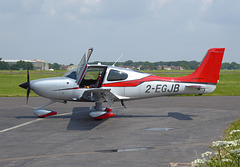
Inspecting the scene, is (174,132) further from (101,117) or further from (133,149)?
(101,117)

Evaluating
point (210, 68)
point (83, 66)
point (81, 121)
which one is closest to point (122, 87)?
point (83, 66)

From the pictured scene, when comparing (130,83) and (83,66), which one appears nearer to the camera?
→ (83,66)

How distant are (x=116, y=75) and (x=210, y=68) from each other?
4.46 meters

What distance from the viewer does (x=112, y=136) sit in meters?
9.50

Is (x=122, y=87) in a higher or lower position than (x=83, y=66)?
lower

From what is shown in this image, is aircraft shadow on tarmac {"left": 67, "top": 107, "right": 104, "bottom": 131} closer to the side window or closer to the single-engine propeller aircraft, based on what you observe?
the single-engine propeller aircraft

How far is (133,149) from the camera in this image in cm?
778

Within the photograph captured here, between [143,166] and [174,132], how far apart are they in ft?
13.0

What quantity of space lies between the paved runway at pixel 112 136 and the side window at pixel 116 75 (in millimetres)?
1854

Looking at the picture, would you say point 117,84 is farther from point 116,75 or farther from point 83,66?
point 83,66

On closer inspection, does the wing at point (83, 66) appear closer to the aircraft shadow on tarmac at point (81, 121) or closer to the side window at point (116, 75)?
the side window at point (116, 75)

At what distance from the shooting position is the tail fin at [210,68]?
43.1ft

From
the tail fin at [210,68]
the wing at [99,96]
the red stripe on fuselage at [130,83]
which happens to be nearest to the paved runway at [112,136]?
the wing at [99,96]

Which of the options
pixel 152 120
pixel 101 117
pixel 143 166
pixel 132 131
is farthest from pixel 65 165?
pixel 152 120
